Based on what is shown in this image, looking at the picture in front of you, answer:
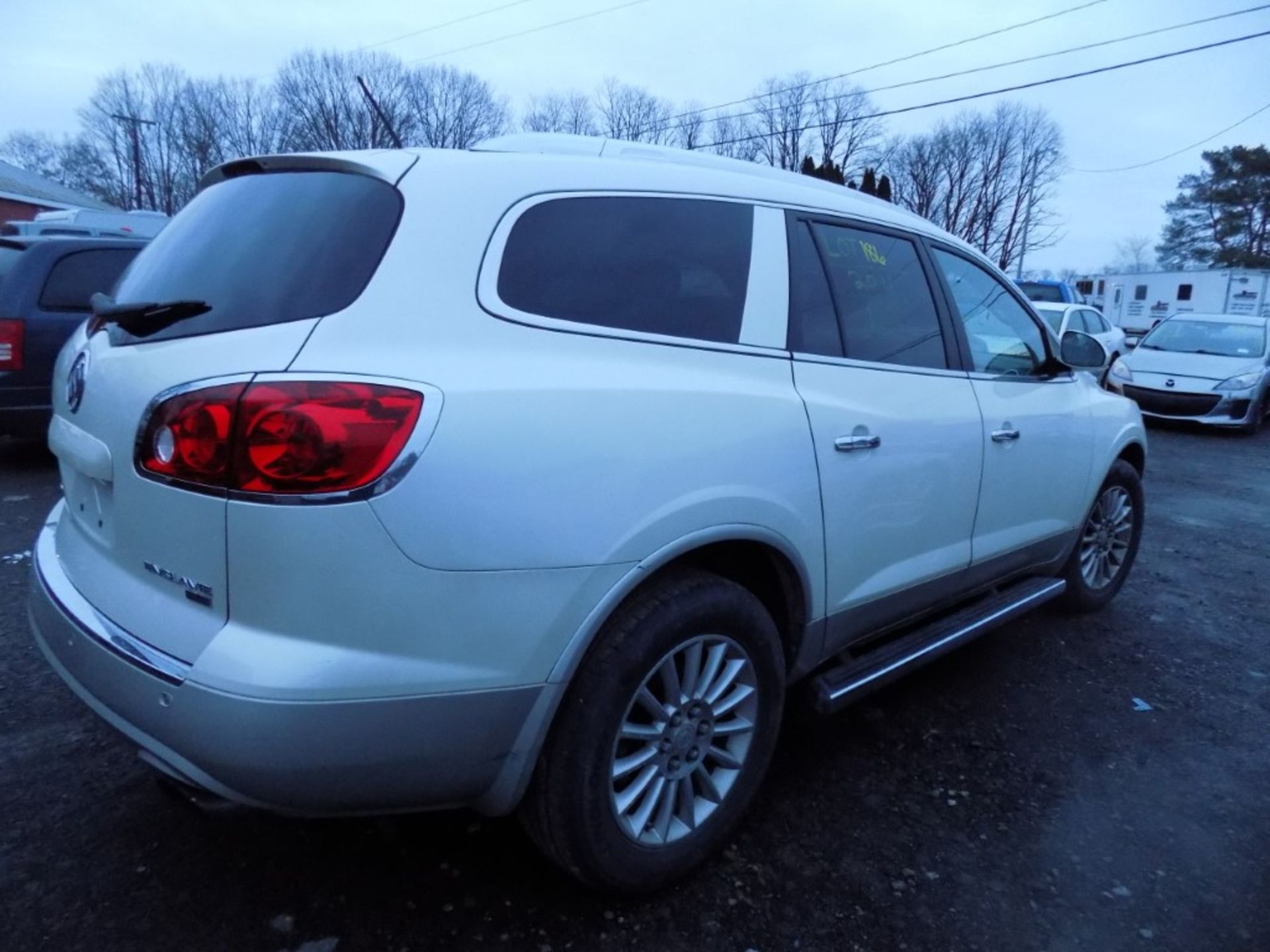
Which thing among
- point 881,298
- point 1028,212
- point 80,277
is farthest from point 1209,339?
point 1028,212

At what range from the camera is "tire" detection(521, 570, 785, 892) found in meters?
1.98

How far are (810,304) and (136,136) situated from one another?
56958 mm

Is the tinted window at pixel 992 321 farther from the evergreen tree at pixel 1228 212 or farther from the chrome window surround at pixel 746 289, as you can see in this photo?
the evergreen tree at pixel 1228 212

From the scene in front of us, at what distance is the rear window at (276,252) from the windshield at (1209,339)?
1316 cm

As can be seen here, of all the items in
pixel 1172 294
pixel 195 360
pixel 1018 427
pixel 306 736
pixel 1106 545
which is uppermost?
pixel 1172 294

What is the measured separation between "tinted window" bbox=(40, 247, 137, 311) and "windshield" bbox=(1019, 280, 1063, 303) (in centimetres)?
1550

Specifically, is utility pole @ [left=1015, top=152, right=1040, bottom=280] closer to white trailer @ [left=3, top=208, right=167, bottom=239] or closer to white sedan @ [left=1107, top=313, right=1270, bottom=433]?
white sedan @ [left=1107, top=313, right=1270, bottom=433]

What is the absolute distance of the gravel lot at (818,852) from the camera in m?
2.14

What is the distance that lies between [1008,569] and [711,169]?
2057 mm

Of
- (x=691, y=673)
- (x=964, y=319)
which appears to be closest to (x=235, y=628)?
(x=691, y=673)

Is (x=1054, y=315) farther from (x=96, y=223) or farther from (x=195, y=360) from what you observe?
(x=96, y=223)

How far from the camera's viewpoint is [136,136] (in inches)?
1928

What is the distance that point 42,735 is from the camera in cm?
290

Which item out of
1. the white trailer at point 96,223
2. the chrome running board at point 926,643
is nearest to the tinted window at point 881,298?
the chrome running board at point 926,643
